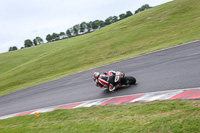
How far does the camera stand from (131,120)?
5836 millimetres

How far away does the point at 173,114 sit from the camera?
534 centimetres

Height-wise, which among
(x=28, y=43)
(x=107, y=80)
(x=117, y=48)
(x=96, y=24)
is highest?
(x=96, y=24)

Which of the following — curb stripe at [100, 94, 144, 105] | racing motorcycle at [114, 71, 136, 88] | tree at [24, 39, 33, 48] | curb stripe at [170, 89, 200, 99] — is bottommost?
curb stripe at [100, 94, 144, 105]

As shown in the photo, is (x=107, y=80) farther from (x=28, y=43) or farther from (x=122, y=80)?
(x=28, y=43)

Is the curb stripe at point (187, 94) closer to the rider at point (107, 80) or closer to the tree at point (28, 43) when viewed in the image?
the rider at point (107, 80)

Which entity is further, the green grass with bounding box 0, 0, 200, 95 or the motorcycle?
the green grass with bounding box 0, 0, 200, 95

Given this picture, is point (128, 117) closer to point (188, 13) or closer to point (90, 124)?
point (90, 124)

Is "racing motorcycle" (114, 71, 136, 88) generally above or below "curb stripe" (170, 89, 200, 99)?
above

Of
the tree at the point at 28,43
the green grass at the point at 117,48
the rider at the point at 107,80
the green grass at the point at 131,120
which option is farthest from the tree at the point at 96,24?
the green grass at the point at 131,120

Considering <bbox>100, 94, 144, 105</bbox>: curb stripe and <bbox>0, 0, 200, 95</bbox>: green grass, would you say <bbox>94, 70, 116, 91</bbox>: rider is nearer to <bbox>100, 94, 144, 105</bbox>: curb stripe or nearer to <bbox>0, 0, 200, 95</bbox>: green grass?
<bbox>100, 94, 144, 105</bbox>: curb stripe

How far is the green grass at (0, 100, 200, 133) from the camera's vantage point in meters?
4.73

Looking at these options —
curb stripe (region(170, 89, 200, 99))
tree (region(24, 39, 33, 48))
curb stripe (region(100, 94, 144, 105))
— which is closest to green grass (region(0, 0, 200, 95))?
curb stripe (region(100, 94, 144, 105))

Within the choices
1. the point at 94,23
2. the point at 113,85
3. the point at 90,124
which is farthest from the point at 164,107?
the point at 94,23

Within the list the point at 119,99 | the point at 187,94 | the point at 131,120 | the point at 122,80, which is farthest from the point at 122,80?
the point at 131,120
